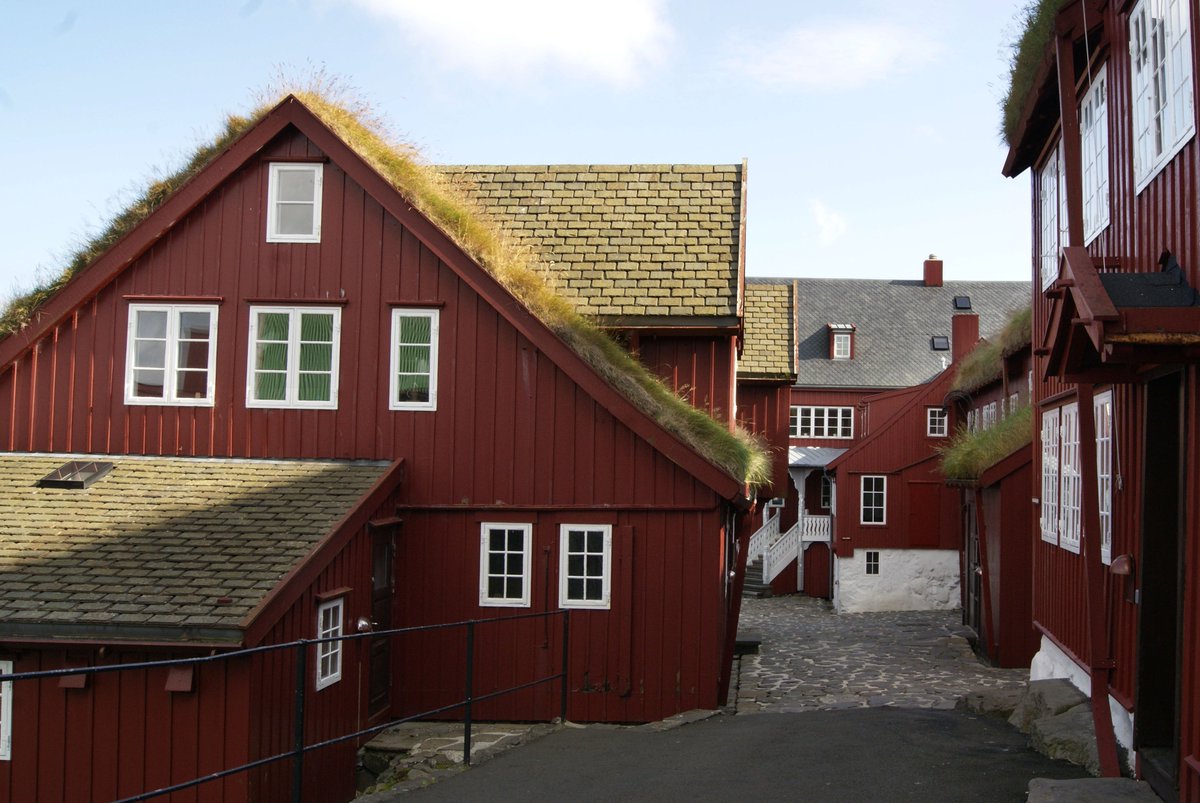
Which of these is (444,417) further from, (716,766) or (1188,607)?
(1188,607)

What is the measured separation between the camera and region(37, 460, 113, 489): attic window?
39.2ft

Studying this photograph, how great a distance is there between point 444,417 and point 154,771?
186 inches

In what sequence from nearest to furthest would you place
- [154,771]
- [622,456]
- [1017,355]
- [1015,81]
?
1. [154,771]
2. [1015,81]
3. [622,456]
4. [1017,355]

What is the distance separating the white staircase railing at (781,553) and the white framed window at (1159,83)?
91.7 feet

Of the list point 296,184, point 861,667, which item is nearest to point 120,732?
point 296,184

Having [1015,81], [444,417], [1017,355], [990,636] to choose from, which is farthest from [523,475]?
[1017,355]

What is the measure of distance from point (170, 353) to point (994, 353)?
14857 mm

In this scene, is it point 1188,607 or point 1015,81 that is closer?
point 1188,607

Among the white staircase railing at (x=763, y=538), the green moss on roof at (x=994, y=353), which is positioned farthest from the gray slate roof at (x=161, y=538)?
the white staircase railing at (x=763, y=538)

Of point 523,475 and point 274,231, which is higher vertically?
point 274,231

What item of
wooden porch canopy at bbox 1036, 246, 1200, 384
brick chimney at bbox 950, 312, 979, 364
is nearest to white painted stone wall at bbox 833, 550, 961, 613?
brick chimney at bbox 950, 312, 979, 364

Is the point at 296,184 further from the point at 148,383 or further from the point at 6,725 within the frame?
the point at 6,725

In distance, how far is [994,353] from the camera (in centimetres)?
2153

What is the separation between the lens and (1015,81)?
10.9 meters
